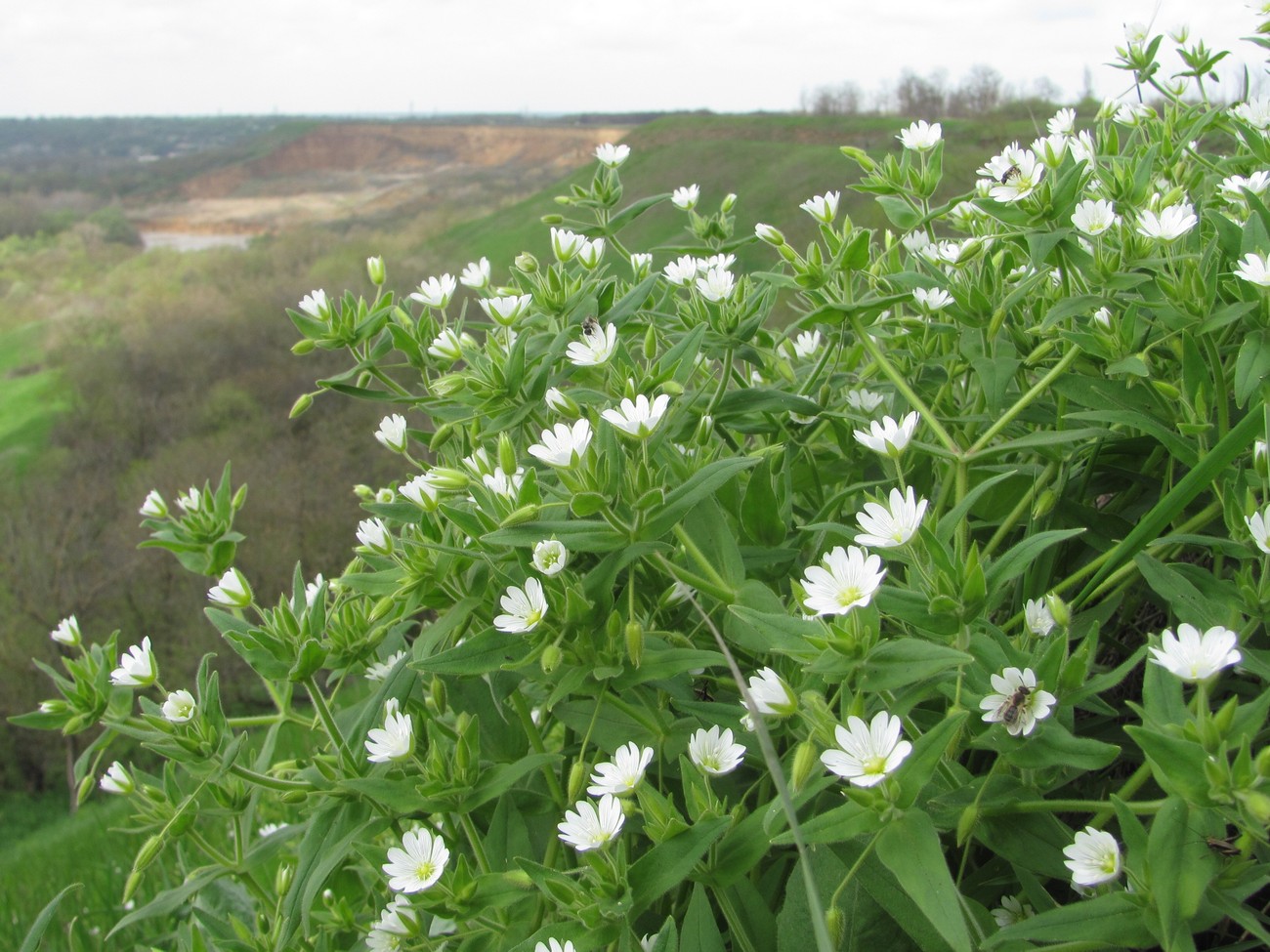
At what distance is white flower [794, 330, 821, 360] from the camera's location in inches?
67.0

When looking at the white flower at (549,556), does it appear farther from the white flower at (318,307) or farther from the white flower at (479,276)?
the white flower at (479,276)

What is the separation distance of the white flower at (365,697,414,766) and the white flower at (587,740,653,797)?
220mm

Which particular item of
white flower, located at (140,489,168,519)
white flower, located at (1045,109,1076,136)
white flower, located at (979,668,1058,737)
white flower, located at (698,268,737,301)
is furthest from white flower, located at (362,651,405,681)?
white flower, located at (1045,109,1076,136)

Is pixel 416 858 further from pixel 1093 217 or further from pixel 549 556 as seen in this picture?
pixel 1093 217

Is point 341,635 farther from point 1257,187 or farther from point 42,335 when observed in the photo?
point 42,335

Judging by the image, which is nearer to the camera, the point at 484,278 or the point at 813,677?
the point at 813,677

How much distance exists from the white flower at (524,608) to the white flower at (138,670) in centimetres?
52

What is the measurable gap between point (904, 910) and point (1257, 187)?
0.96 metres

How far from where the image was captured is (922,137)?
1481 mm

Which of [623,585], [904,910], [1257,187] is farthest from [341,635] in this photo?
[1257,187]

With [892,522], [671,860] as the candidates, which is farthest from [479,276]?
[671,860]

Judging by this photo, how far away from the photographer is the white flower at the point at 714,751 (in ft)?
2.98

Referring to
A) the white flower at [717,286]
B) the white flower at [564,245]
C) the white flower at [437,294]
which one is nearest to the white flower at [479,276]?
the white flower at [437,294]

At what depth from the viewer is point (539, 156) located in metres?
31.3
